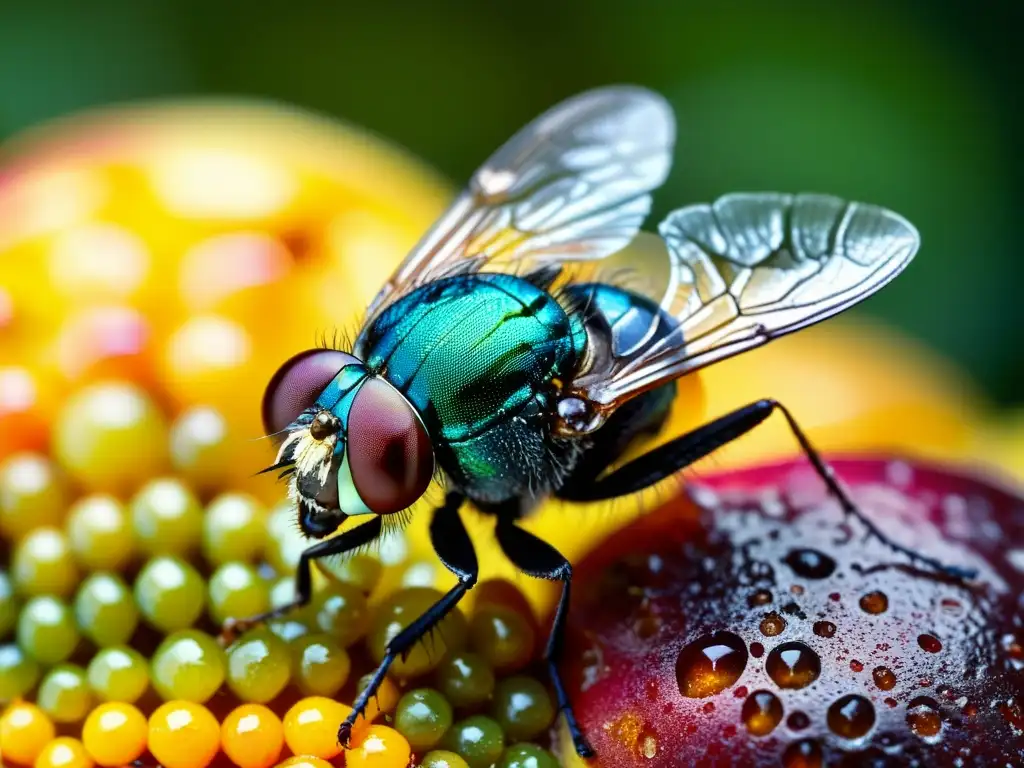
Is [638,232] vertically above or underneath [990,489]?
above

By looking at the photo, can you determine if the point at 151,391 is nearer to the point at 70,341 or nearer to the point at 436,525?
the point at 70,341

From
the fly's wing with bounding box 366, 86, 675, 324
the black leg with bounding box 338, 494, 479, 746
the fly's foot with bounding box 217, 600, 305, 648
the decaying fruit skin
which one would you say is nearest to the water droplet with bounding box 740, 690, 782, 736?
the decaying fruit skin

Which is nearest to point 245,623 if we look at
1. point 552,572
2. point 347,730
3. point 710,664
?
point 347,730

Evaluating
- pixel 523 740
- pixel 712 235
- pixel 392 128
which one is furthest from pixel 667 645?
pixel 392 128

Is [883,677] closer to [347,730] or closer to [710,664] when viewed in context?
[710,664]

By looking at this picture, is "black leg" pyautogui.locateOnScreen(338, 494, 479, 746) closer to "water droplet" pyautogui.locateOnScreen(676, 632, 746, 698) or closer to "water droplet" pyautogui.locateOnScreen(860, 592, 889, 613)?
"water droplet" pyautogui.locateOnScreen(676, 632, 746, 698)

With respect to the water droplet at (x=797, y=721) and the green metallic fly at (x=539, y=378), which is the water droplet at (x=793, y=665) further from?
the green metallic fly at (x=539, y=378)

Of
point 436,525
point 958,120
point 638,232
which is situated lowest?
point 958,120
